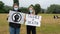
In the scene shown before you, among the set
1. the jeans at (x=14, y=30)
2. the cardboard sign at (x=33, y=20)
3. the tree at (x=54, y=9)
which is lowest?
the tree at (x=54, y=9)

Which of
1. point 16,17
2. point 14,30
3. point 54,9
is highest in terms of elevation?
point 16,17

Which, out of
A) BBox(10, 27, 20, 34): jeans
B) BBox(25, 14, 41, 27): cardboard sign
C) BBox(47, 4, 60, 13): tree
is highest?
BBox(25, 14, 41, 27): cardboard sign

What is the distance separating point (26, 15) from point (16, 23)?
650mm

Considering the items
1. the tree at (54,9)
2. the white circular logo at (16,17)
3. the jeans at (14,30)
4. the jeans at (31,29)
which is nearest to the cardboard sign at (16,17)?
the white circular logo at (16,17)

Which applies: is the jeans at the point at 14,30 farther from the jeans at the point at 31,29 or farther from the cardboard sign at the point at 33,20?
the cardboard sign at the point at 33,20

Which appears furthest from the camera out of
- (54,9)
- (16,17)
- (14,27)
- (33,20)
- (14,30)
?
(54,9)

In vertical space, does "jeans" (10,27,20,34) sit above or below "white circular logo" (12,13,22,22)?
below

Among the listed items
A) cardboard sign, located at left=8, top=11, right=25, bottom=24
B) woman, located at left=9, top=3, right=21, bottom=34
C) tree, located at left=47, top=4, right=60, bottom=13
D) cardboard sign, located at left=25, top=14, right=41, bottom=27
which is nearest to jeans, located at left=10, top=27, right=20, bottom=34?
woman, located at left=9, top=3, right=21, bottom=34

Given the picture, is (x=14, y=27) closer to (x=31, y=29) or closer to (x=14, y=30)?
(x=14, y=30)

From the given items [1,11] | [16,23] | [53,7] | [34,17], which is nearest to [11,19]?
[16,23]

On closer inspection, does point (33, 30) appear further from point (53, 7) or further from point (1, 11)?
point (53, 7)

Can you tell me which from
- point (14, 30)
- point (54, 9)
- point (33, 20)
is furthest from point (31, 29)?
point (54, 9)

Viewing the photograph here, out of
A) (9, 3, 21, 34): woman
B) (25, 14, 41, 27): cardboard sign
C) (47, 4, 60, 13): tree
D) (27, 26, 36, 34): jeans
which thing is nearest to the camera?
(9, 3, 21, 34): woman

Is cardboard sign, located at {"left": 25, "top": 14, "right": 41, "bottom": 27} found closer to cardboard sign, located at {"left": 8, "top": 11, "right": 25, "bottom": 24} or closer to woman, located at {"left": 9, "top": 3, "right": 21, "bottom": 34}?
cardboard sign, located at {"left": 8, "top": 11, "right": 25, "bottom": 24}
